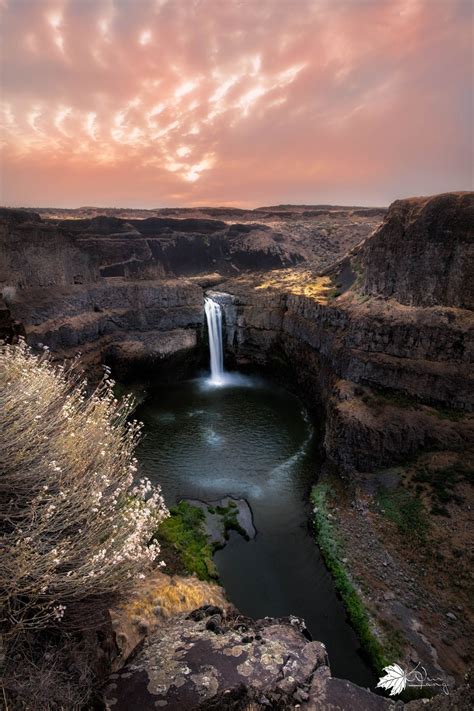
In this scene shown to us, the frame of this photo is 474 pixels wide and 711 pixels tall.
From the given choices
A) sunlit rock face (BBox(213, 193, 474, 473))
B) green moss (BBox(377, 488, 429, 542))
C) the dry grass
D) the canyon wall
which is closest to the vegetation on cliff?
the canyon wall

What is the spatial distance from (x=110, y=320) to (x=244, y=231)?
42712 millimetres

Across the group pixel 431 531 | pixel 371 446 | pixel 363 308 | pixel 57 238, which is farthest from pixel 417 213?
pixel 57 238

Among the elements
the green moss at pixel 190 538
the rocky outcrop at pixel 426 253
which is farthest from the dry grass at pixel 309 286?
the green moss at pixel 190 538

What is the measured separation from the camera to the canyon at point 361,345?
1822 centimetres

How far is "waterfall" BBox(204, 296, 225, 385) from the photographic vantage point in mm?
46062

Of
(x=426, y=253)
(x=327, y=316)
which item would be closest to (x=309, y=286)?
(x=327, y=316)

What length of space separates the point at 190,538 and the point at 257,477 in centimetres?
739

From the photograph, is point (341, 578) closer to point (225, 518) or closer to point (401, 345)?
point (225, 518)

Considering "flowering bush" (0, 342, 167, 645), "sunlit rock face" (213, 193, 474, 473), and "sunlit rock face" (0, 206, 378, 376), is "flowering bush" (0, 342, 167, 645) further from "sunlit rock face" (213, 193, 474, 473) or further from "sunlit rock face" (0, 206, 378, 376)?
"sunlit rock face" (213, 193, 474, 473)

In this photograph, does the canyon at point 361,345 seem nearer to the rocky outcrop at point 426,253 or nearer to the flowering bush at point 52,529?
the rocky outcrop at point 426,253

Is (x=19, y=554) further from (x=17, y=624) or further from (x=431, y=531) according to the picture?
(x=431, y=531)

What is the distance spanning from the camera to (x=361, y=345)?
30.4m

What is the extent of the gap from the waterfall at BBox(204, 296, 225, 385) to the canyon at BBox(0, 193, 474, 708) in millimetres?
1052

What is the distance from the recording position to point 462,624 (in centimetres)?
1614
